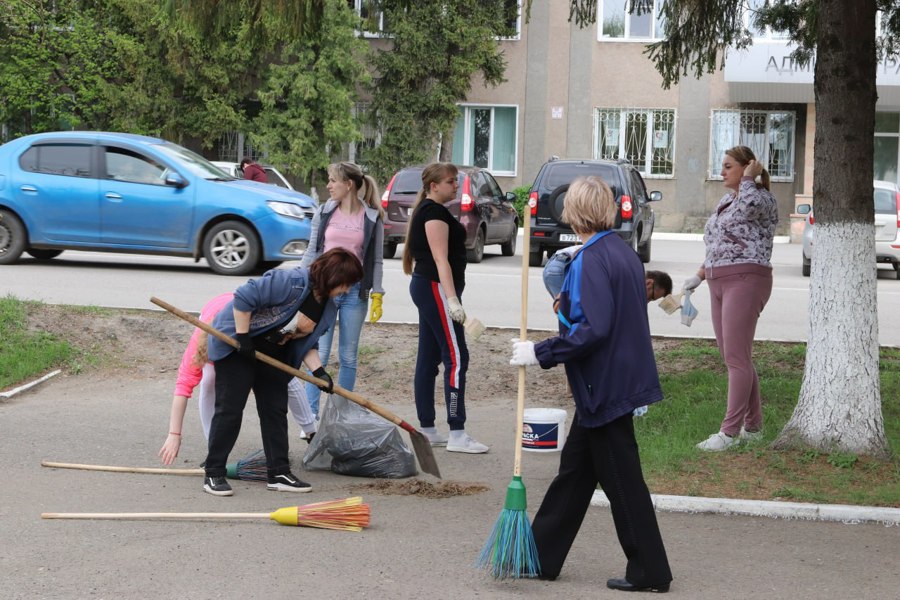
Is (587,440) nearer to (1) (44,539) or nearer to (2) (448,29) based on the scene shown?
(1) (44,539)

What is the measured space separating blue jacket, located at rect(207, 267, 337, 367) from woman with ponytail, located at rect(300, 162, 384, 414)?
4.98ft

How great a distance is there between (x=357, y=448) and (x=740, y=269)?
2.53 m

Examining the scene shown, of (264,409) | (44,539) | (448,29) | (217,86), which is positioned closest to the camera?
(44,539)

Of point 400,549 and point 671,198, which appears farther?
point 671,198

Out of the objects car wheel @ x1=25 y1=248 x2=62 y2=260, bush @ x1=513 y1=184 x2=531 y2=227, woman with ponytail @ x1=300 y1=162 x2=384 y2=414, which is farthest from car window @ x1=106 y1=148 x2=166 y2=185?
bush @ x1=513 y1=184 x2=531 y2=227

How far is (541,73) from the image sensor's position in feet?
113

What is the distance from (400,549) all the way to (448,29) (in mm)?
26886

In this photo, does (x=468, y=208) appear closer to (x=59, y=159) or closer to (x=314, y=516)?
(x=59, y=159)

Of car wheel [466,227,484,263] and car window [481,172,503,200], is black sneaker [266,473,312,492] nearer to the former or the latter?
car wheel [466,227,484,263]

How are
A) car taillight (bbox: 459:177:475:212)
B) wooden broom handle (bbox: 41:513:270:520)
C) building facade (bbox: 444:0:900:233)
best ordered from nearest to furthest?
wooden broom handle (bbox: 41:513:270:520) < car taillight (bbox: 459:177:475:212) < building facade (bbox: 444:0:900:233)

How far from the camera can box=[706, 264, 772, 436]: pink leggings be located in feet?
24.4

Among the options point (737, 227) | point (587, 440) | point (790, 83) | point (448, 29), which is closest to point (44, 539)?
point (587, 440)

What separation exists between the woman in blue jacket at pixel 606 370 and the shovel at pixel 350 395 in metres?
1.63

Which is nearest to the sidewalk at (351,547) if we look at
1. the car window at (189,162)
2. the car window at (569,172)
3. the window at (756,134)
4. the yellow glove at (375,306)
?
the yellow glove at (375,306)
